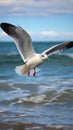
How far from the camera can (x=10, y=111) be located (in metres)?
12.9

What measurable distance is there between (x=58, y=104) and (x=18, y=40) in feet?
14.6

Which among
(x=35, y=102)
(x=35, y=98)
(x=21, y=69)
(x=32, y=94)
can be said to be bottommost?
(x=32, y=94)

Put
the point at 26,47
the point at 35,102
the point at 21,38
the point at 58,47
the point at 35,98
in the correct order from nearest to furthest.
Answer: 1. the point at 21,38
2. the point at 26,47
3. the point at 58,47
4. the point at 35,102
5. the point at 35,98

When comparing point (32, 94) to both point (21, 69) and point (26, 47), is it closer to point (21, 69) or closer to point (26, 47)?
point (26, 47)

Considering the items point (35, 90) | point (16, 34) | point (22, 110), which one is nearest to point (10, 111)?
point (22, 110)

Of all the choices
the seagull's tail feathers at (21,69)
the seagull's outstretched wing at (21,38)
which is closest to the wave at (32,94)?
the seagull's outstretched wing at (21,38)

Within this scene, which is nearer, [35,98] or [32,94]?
[35,98]

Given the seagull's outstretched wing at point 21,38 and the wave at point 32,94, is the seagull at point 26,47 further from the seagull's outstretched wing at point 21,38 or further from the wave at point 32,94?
the wave at point 32,94

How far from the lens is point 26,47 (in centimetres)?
1074

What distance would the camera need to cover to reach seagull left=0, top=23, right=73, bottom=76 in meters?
9.95

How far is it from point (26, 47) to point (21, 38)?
16.4 inches

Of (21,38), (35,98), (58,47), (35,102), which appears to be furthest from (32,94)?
(21,38)

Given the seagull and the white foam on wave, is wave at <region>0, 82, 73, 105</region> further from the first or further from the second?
the seagull

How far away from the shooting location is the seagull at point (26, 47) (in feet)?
32.7
